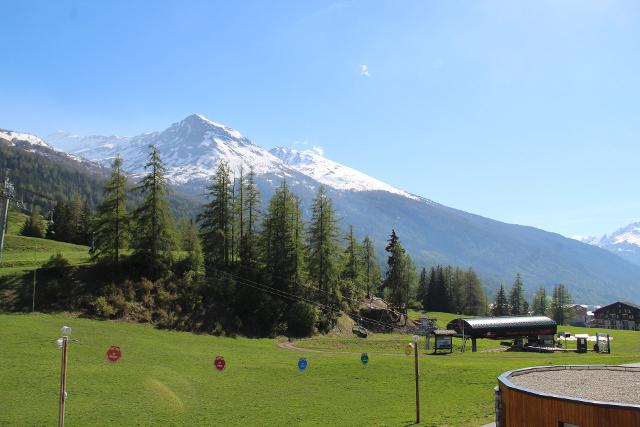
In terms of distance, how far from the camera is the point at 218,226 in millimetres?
76812

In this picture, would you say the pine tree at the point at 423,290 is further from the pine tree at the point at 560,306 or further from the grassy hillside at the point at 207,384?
the grassy hillside at the point at 207,384

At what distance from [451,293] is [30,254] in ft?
390

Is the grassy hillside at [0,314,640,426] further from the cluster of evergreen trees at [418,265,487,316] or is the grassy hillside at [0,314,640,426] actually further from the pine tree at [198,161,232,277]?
the cluster of evergreen trees at [418,265,487,316]

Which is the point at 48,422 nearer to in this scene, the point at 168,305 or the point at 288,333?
the point at 168,305

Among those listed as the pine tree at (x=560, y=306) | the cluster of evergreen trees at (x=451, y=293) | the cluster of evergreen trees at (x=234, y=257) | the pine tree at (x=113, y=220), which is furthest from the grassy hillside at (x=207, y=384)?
the pine tree at (x=560, y=306)

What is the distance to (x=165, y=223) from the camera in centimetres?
6838

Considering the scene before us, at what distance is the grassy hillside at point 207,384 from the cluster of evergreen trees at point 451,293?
92787 mm

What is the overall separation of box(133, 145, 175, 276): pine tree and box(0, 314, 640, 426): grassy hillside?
1432 cm

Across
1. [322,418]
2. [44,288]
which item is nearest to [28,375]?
[322,418]

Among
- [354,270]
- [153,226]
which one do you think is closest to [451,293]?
[354,270]

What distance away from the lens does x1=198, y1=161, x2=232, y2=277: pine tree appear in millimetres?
75938

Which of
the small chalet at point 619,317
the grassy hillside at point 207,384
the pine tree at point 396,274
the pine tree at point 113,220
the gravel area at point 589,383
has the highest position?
the pine tree at point 113,220

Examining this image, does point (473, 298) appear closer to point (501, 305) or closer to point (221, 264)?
point (501, 305)

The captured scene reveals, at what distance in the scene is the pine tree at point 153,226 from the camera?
2667 inches
